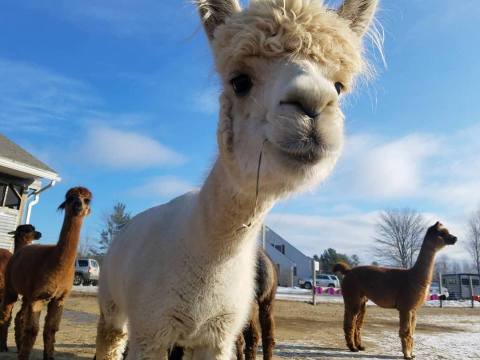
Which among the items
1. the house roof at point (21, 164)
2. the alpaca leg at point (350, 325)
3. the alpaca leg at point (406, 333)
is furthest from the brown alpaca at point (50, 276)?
the house roof at point (21, 164)

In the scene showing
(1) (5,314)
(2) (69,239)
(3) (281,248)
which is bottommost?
(1) (5,314)

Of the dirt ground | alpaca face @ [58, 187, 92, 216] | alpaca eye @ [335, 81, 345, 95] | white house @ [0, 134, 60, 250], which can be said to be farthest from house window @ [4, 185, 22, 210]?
alpaca eye @ [335, 81, 345, 95]

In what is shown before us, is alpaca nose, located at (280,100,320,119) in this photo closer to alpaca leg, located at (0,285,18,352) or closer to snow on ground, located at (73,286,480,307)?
alpaca leg, located at (0,285,18,352)

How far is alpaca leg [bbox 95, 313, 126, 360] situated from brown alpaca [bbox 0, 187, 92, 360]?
229 centimetres

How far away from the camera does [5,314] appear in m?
7.66

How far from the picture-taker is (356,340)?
9.94 metres

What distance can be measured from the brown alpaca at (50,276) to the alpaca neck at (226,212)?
15.8 feet

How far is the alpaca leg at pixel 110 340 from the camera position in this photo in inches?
176

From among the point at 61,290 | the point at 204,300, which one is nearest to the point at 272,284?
the point at 61,290

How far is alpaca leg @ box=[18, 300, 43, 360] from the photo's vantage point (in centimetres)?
612

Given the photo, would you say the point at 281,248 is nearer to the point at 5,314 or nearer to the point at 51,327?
the point at 5,314

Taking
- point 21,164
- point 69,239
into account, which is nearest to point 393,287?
point 69,239

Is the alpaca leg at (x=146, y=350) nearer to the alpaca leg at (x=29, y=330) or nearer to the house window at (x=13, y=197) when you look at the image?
the alpaca leg at (x=29, y=330)

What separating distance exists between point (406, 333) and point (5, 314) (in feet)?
27.0
